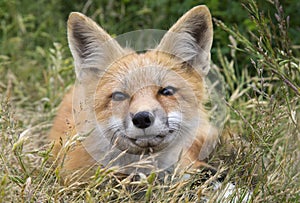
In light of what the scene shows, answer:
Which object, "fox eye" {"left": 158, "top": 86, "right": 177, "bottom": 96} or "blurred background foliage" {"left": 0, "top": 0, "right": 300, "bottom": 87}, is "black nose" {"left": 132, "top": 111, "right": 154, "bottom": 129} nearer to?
"fox eye" {"left": 158, "top": 86, "right": 177, "bottom": 96}

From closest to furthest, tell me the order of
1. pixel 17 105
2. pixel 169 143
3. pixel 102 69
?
pixel 169 143
pixel 102 69
pixel 17 105

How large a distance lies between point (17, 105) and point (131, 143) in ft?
7.32

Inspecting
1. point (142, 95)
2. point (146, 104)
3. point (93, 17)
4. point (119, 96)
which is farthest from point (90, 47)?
point (93, 17)

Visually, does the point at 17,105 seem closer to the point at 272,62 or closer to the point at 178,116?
the point at 178,116

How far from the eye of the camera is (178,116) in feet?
11.3

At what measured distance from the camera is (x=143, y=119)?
10.3ft

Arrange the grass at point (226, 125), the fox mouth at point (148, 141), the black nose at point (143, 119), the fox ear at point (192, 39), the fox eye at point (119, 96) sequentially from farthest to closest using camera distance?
the fox ear at point (192, 39) → the fox eye at point (119, 96) → the fox mouth at point (148, 141) → the black nose at point (143, 119) → the grass at point (226, 125)

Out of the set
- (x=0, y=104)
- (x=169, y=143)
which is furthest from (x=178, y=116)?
A: (x=0, y=104)

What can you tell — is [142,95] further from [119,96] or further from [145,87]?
[119,96]

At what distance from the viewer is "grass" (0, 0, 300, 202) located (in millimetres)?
3027

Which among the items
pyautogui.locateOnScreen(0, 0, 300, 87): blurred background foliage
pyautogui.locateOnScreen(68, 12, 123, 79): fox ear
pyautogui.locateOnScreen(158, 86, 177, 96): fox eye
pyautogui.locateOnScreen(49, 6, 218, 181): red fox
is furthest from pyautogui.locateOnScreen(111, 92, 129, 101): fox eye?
pyautogui.locateOnScreen(0, 0, 300, 87): blurred background foliage

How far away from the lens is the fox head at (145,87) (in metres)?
3.33

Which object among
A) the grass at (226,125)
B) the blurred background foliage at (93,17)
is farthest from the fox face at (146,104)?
the blurred background foliage at (93,17)

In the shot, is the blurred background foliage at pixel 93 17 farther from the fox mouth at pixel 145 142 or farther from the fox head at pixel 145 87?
the fox mouth at pixel 145 142
